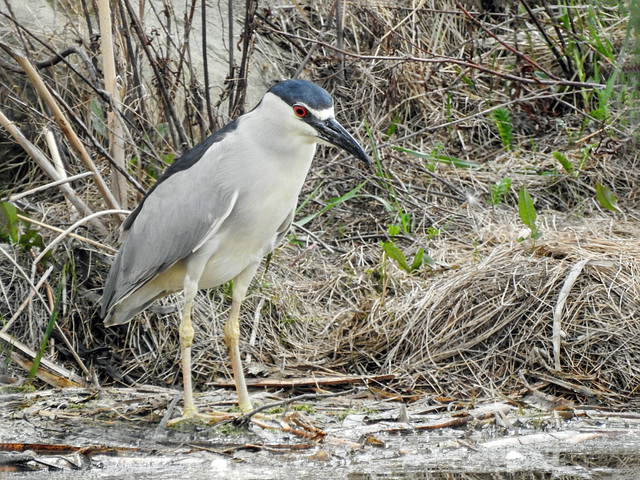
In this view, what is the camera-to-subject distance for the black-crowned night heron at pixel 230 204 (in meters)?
3.94

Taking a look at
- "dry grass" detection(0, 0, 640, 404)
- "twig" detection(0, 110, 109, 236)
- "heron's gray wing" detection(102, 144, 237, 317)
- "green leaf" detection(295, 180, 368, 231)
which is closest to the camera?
"heron's gray wing" detection(102, 144, 237, 317)

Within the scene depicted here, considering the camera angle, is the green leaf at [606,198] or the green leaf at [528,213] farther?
the green leaf at [606,198]

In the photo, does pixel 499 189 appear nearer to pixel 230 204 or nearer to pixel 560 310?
pixel 560 310

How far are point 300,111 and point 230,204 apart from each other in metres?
0.52

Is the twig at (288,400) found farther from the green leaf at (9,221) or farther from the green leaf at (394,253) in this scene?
the green leaf at (9,221)

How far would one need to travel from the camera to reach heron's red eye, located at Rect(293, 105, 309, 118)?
3.88 m

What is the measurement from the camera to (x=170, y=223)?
415 centimetres

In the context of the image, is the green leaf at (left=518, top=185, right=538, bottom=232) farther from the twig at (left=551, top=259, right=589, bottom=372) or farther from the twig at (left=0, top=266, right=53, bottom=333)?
the twig at (left=0, top=266, right=53, bottom=333)

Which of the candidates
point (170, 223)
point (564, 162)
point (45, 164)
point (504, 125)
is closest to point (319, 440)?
point (170, 223)

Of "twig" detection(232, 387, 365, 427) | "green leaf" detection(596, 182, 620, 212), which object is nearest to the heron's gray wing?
"twig" detection(232, 387, 365, 427)

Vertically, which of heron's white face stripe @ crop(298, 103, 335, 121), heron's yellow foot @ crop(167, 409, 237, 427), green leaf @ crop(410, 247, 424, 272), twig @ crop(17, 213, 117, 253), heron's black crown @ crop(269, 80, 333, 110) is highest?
heron's black crown @ crop(269, 80, 333, 110)

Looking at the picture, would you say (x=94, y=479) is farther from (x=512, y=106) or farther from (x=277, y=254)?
(x=512, y=106)

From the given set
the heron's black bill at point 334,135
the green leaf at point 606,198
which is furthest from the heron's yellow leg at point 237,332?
the green leaf at point 606,198

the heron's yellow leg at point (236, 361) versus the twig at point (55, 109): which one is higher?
the twig at point (55, 109)
